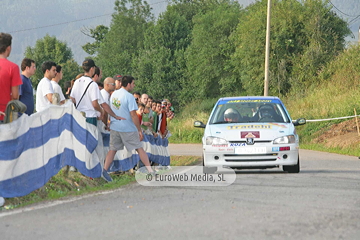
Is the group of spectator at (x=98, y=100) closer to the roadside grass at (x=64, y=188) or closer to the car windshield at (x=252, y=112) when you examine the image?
the roadside grass at (x=64, y=188)

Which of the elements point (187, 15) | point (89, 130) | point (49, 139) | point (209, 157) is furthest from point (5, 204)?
point (187, 15)

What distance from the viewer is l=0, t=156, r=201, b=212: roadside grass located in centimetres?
880

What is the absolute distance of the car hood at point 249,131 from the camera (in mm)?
13586

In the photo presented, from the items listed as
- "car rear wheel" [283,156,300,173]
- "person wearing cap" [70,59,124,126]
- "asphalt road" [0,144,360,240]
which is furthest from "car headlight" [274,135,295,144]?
"person wearing cap" [70,59,124,126]

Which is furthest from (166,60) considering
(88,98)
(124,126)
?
(88,98)

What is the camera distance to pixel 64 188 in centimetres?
1046

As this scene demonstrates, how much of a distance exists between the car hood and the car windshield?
1.34ft

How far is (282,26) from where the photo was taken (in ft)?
159

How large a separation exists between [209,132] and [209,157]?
0.56 m

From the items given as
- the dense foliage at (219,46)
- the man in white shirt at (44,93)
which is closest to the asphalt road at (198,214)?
the man in white shirt at (44,93)

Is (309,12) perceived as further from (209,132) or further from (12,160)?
(12,160)

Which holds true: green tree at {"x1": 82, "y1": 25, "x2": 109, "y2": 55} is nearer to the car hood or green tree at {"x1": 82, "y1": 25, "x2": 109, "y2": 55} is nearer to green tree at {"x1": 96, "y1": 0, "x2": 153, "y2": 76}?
green tree at {"x1": 96, "y1": 0, "x2": 153, "y2": 76}

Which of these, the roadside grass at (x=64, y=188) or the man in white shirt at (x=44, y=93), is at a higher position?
the man in white shirt at (x=44, y=93)

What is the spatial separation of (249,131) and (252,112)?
125 cm
